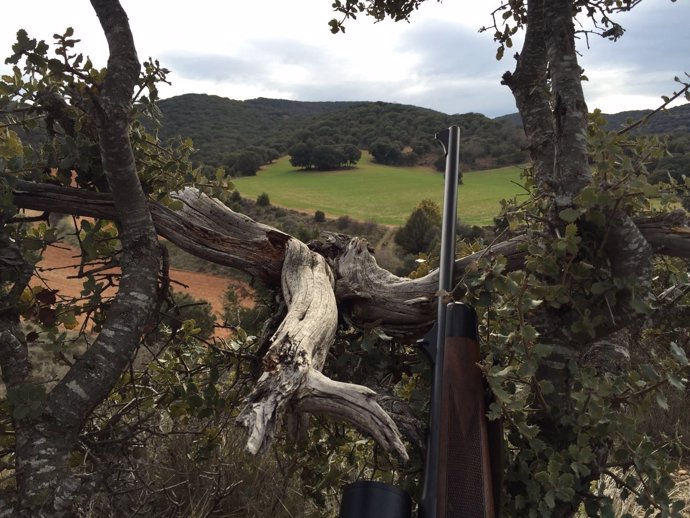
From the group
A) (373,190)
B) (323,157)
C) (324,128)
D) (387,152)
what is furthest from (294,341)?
(324,128)

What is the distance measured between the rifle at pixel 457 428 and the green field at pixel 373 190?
18.8m

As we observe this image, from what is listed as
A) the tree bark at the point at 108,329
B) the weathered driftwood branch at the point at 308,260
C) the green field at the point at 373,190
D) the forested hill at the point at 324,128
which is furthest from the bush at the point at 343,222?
the tree bark at the point at 108,329

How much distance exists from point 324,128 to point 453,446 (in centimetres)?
5336

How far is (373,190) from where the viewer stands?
35.7m

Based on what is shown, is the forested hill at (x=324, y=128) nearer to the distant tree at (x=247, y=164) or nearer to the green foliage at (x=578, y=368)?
the distant tree at (x=247, y=164)

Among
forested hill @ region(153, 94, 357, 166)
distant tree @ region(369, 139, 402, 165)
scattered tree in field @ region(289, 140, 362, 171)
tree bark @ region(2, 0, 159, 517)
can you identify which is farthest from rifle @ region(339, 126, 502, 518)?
distant tree @ region(369, 139, 402, 165)

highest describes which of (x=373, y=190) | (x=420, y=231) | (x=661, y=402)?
(x=661, y=402)

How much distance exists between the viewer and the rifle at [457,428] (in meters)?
1.67

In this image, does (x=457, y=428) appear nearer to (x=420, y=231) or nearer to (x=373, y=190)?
(x=420, y=231)

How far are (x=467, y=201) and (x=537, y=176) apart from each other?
23.8 meters

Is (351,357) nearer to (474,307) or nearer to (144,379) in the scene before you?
(474,307)

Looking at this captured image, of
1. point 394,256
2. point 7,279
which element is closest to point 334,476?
point 7,279

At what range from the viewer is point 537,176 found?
3107 mm

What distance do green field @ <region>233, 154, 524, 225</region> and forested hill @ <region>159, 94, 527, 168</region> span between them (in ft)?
8.27
